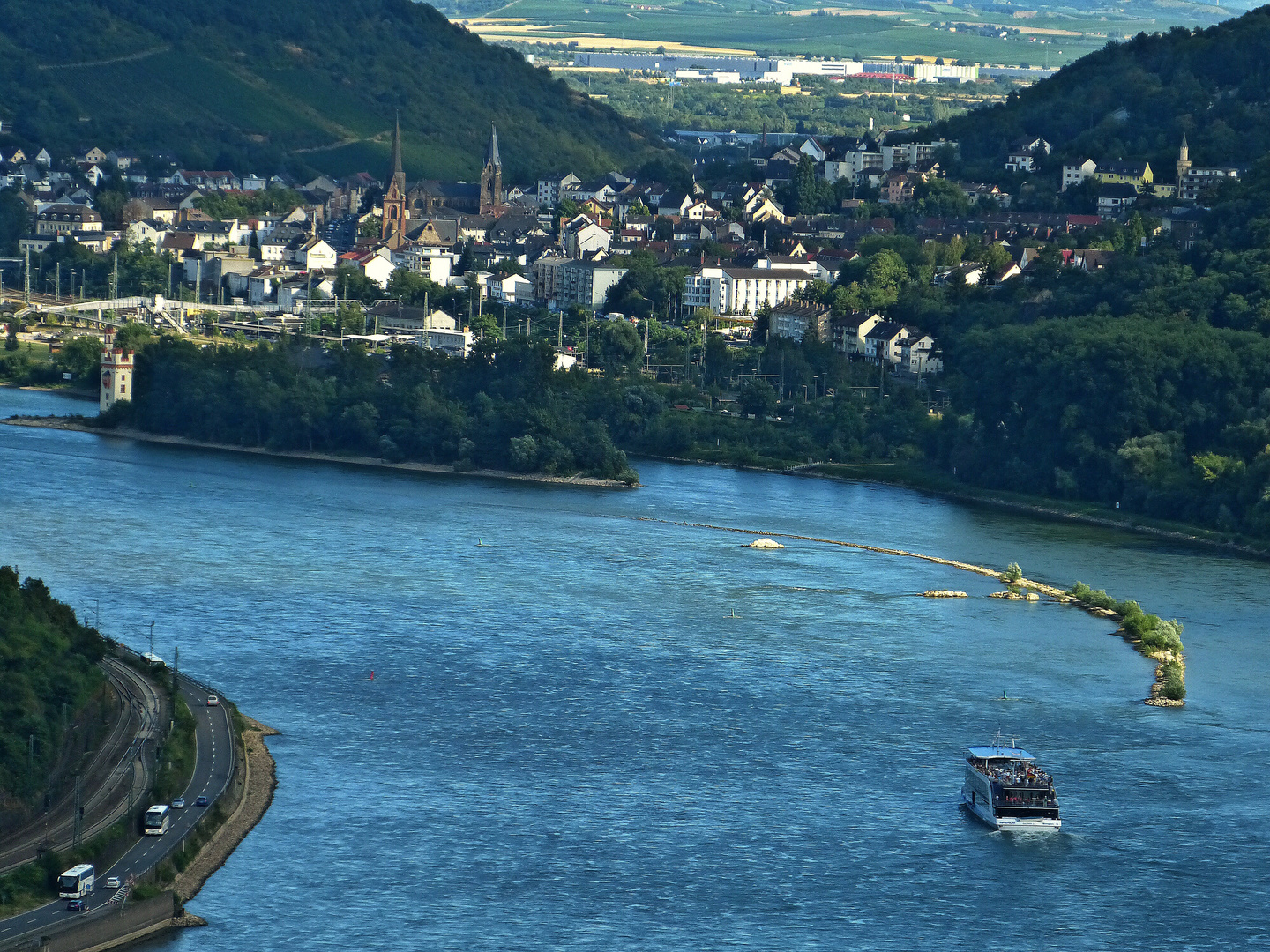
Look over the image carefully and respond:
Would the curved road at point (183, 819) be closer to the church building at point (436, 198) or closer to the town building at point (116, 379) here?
the town building at point (116, 379)

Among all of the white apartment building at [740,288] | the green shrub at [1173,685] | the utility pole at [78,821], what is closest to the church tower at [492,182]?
the white apartment building at [740,288]

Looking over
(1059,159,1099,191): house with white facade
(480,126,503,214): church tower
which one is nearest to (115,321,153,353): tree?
(480,126,503,214): church tower

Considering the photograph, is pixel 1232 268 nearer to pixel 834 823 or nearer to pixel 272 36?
pixel 834 823

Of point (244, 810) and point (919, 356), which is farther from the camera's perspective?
point (919, 356)

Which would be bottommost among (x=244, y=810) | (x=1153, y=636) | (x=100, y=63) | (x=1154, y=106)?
(x=244, y=810)

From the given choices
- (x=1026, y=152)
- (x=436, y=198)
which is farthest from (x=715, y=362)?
(x=436, y=198)

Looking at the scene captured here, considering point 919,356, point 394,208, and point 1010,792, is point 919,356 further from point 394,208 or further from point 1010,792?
point 1010,792

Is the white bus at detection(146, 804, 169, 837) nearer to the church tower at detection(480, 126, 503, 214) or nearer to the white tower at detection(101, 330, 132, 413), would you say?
the white tower at detection(101, 330, 132, 413)
